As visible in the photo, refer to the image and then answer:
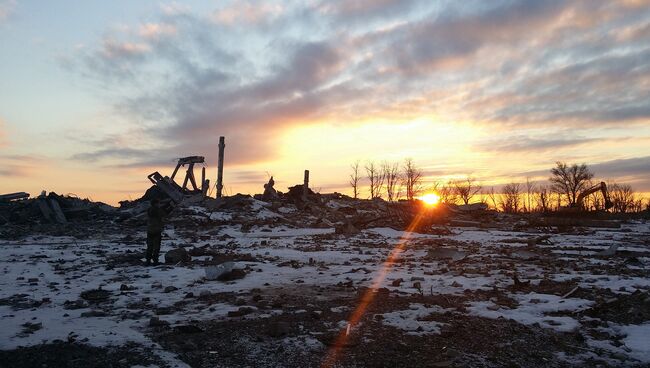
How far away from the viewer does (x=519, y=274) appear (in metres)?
8.79

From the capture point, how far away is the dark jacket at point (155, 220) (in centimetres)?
1011

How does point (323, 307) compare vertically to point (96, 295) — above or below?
below

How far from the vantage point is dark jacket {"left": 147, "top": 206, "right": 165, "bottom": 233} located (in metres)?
10.1

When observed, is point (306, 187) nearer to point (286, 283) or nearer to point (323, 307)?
point (286, 283)

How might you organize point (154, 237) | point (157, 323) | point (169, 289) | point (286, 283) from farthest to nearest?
point (154, 237) < point (286, 283) < point (169, 289) < point (157, 323)

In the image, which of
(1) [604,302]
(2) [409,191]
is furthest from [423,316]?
(2) [409,191]

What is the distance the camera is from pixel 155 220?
10289 millimetres

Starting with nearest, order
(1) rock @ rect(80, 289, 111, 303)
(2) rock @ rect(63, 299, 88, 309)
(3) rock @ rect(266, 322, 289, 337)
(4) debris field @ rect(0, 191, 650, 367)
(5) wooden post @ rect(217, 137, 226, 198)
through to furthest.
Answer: (4) debris field @ rect(0, 191, 650, 367), (3) rock @ rect(266, 322, 289, 337), (2) rock @ rect(63, 299, 88, 309), (1) rock @ rect(80, 289, 111, 303), (5) wooden post @ rect(217, 137, 226, 198)

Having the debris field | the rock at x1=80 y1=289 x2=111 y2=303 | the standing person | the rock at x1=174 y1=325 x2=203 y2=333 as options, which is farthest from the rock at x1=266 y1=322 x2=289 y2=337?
the standing person

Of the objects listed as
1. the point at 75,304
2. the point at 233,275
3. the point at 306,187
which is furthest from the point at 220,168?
the point at 75,304

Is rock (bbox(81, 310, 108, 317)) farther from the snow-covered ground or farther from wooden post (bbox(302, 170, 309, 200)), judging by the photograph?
wooden post (bbox(302, 170, 309, 200))

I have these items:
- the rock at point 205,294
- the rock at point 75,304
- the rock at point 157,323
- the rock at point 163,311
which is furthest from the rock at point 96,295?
the rock at point 157,323

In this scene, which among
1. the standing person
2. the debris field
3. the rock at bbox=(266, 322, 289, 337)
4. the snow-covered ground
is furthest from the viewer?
the standing person

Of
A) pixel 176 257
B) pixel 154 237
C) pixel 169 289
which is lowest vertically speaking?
pixel 169 289
